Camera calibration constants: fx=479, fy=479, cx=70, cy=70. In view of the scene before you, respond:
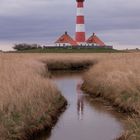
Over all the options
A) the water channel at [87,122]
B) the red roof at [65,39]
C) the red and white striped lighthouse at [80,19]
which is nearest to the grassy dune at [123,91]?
the water channel at [87,122]

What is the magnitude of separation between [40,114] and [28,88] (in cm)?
227

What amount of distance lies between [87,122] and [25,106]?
2961mm

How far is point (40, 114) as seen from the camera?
47.8 feet

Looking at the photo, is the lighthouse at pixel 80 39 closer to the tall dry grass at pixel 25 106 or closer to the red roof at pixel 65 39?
the red roof at pixel 65 39

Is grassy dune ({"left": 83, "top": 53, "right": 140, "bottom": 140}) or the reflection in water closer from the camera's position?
grassy dune ({"left": 83, "top": 53, "right": 140, "bottom": 140})

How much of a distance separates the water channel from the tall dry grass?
0.42 m

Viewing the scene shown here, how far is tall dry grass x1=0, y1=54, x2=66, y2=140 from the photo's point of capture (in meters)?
12.4

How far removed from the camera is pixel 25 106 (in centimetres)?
1427

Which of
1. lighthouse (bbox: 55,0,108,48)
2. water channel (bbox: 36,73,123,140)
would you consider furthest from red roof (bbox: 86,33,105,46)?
water channel (bbox: 36,73,123,140)

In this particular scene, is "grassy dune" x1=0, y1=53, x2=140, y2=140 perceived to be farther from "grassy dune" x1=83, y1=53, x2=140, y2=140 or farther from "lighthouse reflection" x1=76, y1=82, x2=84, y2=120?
"lighthouse reflection" x1=76, y1=82, x2=84, y2=120

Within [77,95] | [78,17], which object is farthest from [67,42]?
[77,95]

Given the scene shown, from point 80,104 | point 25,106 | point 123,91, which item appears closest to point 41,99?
point 25,106

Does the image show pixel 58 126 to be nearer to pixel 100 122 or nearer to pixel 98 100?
pixel 100 122

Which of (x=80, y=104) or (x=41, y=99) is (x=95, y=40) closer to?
(x=80, y=104)
